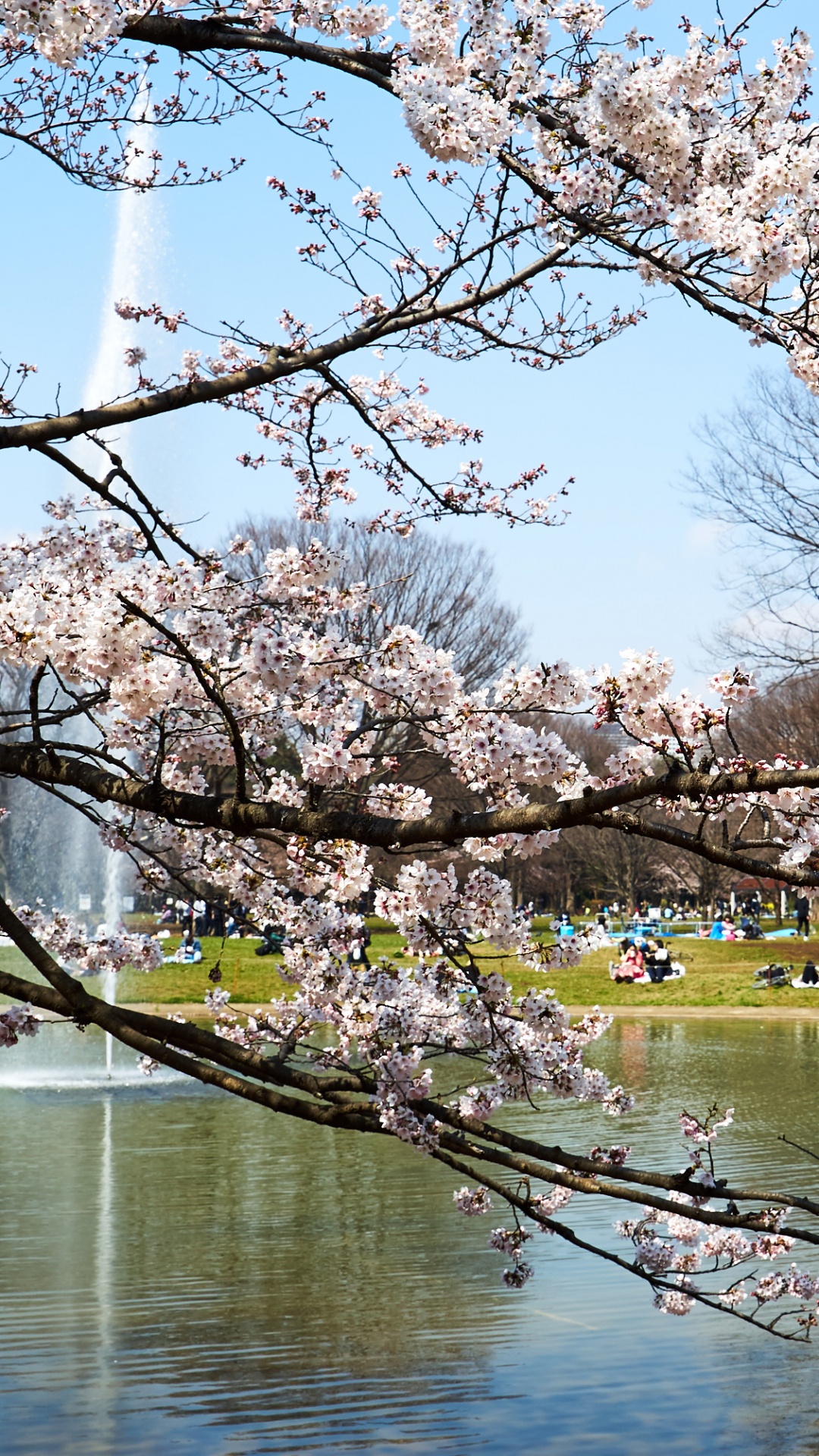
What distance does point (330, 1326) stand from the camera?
6301 mm

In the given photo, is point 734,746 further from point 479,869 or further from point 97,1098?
point 97,1098

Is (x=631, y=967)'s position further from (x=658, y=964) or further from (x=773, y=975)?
(x=773, y=975)

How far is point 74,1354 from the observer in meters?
5.91

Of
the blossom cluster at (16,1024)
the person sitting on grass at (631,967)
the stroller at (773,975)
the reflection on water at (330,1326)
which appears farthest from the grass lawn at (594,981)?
the blossom cluster at (16,1024)

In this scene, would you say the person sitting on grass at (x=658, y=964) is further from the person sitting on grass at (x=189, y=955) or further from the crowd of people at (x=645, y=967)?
the person sitting on grass at (x=189, y=955)

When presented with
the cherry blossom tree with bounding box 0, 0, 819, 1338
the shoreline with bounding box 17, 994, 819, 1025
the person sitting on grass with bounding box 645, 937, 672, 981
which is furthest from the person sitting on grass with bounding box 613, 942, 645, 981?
the cherry blossom tree with bounding box 0, 0, 819, 1338

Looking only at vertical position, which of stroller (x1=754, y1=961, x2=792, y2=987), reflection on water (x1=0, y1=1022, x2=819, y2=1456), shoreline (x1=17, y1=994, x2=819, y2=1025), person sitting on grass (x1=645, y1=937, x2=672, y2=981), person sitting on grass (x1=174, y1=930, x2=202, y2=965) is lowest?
reflection on water (x1=0, y1=1022, x2=819, y2=1456)

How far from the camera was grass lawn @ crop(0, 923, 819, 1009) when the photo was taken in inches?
928

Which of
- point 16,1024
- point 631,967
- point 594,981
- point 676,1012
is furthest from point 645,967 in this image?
point 16,1024

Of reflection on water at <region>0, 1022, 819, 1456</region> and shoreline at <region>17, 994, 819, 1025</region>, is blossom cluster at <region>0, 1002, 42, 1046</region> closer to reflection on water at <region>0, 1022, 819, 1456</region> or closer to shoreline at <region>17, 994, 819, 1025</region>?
reflection on water at <region>0, 1022, 819, 1456</region>

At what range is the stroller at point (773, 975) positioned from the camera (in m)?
26.0

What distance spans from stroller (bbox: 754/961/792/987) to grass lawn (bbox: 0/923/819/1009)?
0.21 metres

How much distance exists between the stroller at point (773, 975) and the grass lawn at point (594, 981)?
0.21m

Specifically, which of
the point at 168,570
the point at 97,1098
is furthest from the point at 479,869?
the point at 97,1098
